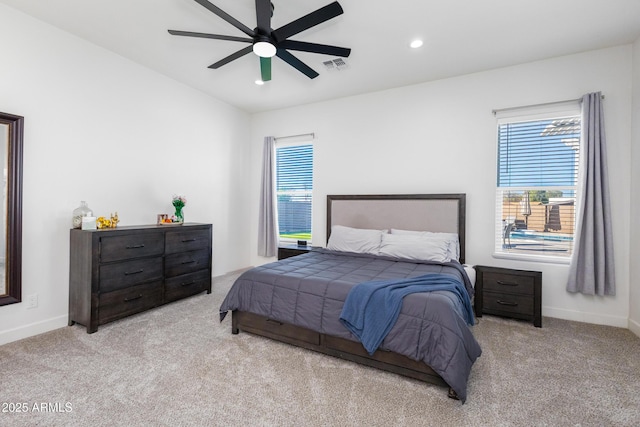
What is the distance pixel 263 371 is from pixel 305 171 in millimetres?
3397

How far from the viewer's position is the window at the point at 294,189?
4.97 metres

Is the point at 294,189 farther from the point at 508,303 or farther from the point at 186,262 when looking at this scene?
the point at 508,303

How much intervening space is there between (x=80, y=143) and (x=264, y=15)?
2427 mm

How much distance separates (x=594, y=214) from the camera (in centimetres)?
301

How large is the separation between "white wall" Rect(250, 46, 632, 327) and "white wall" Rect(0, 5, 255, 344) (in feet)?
5.59

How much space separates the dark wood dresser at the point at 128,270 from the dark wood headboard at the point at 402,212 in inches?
81.2

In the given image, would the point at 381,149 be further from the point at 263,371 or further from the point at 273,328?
the point at 263,371

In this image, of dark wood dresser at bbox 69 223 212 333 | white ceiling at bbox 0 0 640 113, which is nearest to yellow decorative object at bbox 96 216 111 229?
dark wood dresser at bbox 69 223 212 333

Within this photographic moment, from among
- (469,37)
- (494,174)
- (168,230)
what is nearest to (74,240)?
(168,230)

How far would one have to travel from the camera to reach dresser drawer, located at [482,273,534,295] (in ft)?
10.0

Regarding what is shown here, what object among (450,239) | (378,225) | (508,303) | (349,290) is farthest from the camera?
(378,225)

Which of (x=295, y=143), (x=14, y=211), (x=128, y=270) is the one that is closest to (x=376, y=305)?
(x=128, y=270)

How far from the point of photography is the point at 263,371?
2.17 metres

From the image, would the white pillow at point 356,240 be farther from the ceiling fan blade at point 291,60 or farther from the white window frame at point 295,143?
the ceiling fan blade at point 291,60
